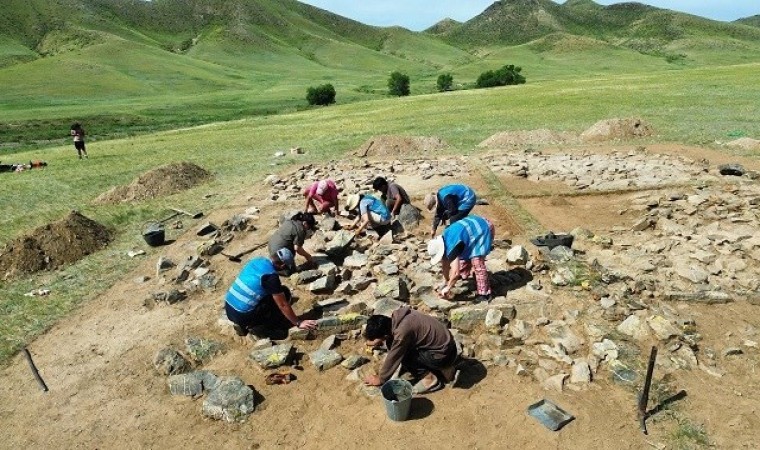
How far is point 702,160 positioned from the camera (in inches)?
689

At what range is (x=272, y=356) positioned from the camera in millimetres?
7930

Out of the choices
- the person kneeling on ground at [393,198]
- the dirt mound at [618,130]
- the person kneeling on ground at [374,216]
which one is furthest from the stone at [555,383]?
the dirt mound at [618,130]

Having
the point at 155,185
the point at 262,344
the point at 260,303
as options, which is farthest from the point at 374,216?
the point at 155,185

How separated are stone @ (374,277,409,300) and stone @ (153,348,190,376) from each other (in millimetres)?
3576

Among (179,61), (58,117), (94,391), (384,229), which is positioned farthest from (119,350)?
(179,61)

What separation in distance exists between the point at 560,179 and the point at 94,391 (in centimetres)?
1464

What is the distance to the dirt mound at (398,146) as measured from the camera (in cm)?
2325

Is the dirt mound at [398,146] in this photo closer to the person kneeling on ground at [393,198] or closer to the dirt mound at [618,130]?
the dirt mound at [618,130]

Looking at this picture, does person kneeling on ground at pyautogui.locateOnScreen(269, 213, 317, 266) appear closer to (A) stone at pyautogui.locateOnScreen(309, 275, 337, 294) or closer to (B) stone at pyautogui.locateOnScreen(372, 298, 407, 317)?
(A) stone at pyautogui.locateOnScreen(309, 275, 337, 294)

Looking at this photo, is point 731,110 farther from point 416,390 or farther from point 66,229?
point 66,229

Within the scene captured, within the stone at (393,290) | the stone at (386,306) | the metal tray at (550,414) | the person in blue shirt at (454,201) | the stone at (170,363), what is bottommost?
the metal tray at (550,414)

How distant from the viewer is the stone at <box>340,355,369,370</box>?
7.80 m

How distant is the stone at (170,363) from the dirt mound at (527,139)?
18.2 m

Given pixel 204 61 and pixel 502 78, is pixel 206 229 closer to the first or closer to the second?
pixel 502 78
